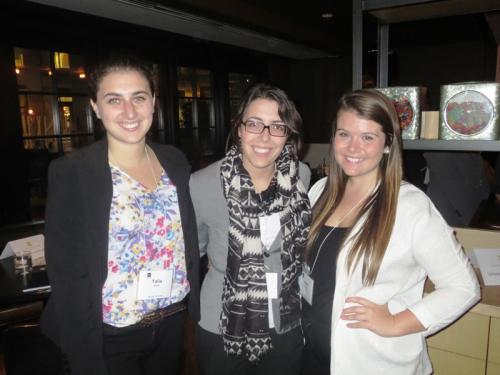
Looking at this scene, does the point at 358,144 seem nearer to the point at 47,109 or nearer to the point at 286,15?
the point at 47,109

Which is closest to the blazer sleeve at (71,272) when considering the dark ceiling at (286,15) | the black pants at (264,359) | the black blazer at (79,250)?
the black blazer at (79,250)

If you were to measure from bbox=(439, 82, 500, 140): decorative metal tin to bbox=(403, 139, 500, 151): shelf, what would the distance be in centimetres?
2

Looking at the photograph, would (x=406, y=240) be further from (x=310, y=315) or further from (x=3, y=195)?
(x=3, y=195)

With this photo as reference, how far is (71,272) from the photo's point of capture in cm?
120

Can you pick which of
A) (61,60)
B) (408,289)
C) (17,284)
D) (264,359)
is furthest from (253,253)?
(61,60)

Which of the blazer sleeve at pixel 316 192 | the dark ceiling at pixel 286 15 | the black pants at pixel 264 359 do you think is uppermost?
the dark ceiling at pixel 286 15

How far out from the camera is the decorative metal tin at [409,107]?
1.53 m

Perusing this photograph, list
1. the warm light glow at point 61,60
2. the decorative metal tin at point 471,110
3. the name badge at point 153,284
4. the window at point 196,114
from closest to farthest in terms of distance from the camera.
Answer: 1. the name badge at point 153,284
2. the decorative metal tin at point 471,110
3. the warm light glow at point 61,60
4. the window at point 196,114

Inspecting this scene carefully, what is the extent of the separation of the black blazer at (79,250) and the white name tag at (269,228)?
554 millimetres

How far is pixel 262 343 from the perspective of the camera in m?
1.42

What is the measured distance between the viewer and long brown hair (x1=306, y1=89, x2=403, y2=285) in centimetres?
120

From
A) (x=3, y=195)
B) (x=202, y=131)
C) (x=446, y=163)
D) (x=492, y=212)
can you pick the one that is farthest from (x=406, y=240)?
(x=202, y=131)

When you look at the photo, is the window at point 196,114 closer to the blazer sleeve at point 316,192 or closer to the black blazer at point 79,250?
the blazer sleeve at point 316,192

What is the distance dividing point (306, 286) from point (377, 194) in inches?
16.9
